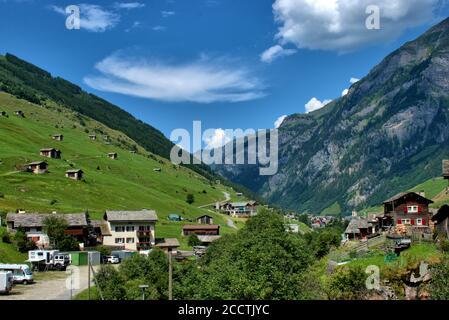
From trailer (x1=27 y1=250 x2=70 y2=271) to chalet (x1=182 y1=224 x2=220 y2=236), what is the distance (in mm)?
79315

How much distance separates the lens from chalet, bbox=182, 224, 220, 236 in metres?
165

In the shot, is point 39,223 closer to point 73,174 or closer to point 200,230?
point 200,230

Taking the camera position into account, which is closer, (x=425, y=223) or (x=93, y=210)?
(x=425, y=223)

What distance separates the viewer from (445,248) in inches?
1880

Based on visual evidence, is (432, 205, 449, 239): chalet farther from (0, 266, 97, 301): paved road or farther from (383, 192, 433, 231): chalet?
(0, 266, 97, 301): paved road

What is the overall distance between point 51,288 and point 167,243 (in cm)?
8122

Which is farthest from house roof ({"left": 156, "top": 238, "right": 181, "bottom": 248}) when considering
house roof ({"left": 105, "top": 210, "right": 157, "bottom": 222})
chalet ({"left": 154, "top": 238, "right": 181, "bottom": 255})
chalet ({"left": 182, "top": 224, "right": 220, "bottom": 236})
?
chalet ({"left": 182, "top": 224, "right": 220, "bottom": 236})

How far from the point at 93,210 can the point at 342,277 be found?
128708 mm

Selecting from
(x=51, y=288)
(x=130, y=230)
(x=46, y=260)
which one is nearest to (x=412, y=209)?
(x=46, y=260)

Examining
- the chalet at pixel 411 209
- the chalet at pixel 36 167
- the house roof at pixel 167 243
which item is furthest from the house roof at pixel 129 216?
the chalet at pixel 411 209
